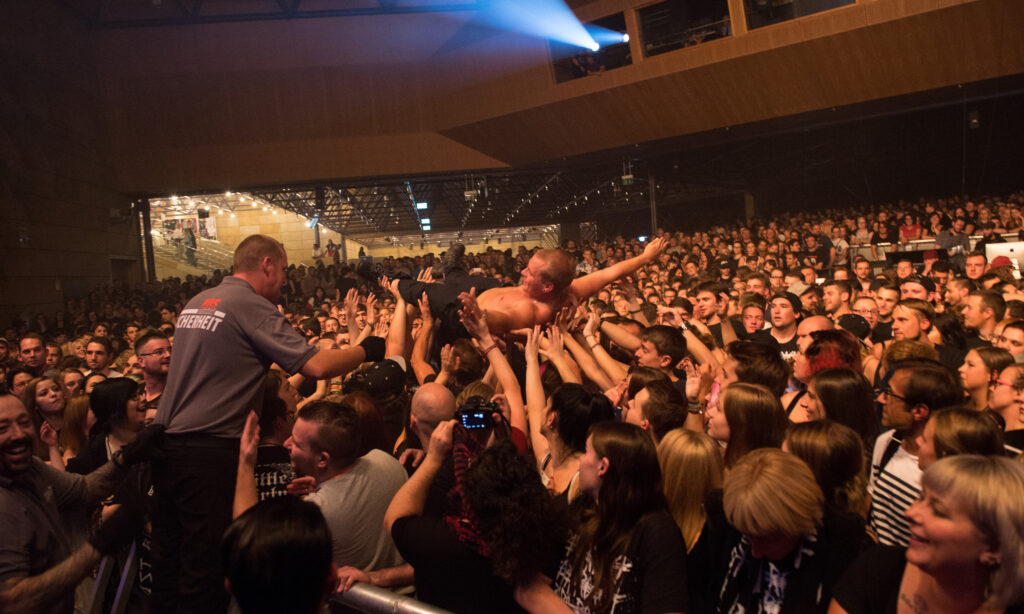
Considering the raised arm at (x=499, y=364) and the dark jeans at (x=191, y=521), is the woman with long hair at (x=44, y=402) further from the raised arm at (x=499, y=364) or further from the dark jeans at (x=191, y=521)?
the raised arm at (x=499, y=364)

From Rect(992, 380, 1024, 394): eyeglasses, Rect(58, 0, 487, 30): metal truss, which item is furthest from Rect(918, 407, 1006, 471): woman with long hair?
Rect(58, 0, 487, 30): metal truss

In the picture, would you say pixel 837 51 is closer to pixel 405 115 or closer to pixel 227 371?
pixel 405 115

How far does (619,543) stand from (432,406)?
104 centimetres

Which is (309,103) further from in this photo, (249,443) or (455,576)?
(455,576)

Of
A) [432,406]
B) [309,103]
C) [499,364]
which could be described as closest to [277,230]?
[309,103]

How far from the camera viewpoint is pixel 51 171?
582 inches

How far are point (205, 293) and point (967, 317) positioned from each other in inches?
200

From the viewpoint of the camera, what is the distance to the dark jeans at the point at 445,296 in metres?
4.01

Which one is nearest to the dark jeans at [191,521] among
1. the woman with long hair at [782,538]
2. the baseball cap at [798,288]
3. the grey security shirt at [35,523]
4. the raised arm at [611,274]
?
the grey security shirt at [35,523]

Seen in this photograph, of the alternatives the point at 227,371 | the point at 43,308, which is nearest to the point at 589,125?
the point at 43,308

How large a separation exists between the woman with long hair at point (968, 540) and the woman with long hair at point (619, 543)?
0.54 meters

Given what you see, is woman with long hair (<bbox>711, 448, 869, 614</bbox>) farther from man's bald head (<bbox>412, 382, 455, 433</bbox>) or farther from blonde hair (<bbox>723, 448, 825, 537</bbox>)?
man's bald head (<bbox>412, 382, 455, 433</bbox>)

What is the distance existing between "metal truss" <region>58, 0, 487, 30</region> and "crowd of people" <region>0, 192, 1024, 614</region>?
1350cm

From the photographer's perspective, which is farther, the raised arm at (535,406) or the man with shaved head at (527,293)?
the man with shaved head at (527,293)
